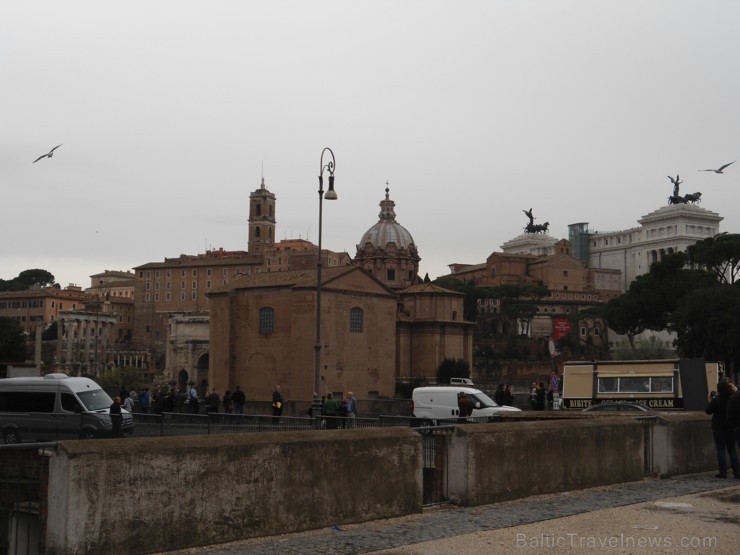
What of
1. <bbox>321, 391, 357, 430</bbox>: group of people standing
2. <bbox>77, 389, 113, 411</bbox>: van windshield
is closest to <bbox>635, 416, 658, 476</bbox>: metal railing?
<bbox>321, 391, 357, 430</bbox>: group of people standing

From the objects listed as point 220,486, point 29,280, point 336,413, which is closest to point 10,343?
point 336,413

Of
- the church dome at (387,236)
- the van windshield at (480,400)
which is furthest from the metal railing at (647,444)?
the church dome at (387,236)

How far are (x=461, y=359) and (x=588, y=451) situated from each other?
6569 centimetres

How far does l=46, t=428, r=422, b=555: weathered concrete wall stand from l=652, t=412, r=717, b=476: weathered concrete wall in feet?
16.2

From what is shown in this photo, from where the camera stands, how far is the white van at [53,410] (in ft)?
68.0

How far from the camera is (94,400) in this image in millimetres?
22438

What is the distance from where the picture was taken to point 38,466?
7766 millimetres

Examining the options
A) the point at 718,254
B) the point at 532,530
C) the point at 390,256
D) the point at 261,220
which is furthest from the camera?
the point at 261,220

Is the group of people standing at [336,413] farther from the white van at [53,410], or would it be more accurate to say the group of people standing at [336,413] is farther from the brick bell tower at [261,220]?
the brick bell tower at [261,220]

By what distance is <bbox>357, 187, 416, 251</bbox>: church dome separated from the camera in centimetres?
9900

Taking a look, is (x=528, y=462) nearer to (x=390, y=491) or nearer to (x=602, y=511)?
(x=602, y=511)

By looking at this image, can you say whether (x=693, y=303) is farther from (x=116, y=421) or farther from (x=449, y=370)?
(x=116, y=421)

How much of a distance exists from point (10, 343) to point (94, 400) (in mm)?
58243

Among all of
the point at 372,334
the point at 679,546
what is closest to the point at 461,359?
the point at 372,334
